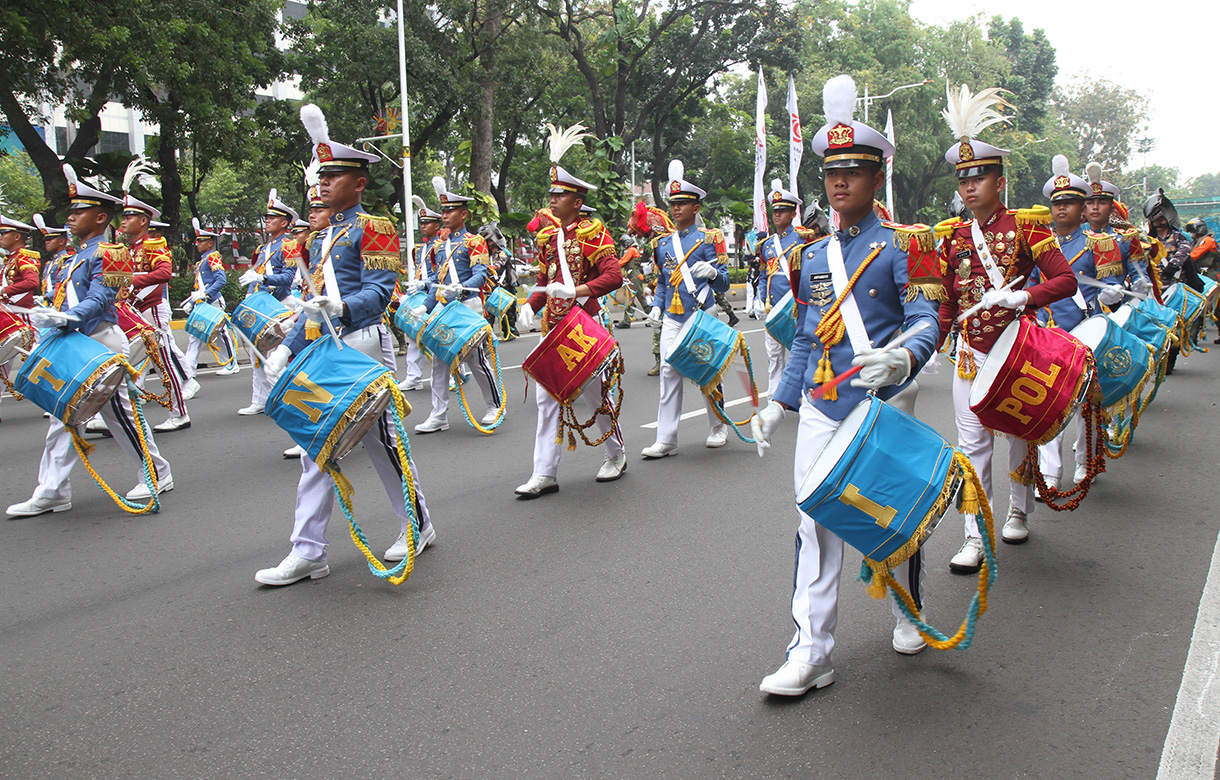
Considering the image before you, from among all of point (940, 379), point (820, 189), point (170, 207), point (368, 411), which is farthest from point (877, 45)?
point (368, 411)

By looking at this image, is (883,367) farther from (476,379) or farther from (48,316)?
(476,379)

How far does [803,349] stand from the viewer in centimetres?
370

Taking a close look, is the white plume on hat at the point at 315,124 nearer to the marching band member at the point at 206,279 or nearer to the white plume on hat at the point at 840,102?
the white plume on hat at the point at 840,102

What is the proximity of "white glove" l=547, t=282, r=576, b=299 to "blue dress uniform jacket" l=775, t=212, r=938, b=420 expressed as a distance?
2.70m

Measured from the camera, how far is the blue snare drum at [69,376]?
5.84m

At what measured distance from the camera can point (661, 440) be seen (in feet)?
25.4

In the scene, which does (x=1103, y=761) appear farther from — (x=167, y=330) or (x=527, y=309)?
(x=167, y=330)

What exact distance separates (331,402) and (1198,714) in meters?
3.68

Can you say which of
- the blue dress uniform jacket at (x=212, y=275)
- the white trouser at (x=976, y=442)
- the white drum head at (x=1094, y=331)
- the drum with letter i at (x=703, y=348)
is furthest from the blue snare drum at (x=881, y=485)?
the blue dress uniform jacket at (x=212, y=275)

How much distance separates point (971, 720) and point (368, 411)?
2891mm

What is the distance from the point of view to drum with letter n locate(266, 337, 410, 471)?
14.5 ft

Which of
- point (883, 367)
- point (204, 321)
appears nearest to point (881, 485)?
point (883, 367)

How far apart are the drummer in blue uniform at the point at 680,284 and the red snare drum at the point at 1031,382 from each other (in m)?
3.32

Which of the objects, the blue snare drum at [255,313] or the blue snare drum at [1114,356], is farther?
the blue snare drum at [255,313]
